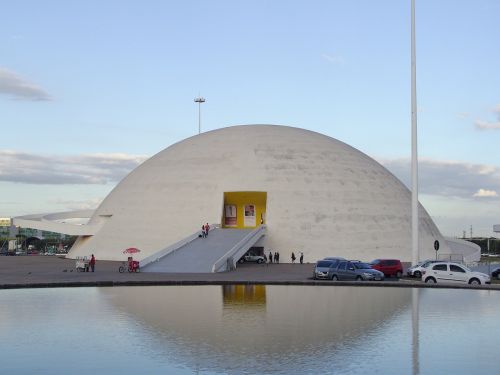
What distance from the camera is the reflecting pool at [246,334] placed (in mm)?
12234

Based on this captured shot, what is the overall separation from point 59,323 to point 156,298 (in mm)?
6892

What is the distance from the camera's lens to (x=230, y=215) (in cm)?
5744

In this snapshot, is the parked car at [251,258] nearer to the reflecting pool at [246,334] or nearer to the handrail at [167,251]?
the handrail at [167,251]

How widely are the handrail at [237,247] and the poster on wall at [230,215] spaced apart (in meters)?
5.13

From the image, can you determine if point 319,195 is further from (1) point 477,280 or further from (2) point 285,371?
(2) point 285,371

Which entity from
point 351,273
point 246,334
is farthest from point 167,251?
point 246,334

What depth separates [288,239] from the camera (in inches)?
2060

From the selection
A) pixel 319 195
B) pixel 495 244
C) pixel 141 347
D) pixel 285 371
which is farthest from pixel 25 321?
pixel 495 244

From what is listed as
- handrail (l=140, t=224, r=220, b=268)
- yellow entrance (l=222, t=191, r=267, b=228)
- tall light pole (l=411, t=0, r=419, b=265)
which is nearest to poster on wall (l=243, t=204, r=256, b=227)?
yellow entrance (l=222, t=191, r=267, b=228)

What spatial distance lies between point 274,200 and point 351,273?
19.8 meters

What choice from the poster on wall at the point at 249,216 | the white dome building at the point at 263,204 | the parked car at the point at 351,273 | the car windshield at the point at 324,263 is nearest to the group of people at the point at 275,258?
the white dome building at the point at 263,204

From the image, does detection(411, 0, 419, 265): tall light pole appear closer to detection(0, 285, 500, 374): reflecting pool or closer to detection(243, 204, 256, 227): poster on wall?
detection(0, 285, 500, 374): reflecting pool

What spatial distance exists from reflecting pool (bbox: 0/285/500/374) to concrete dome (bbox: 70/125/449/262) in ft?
89.5

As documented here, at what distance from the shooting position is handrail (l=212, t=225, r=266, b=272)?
1635 inches
